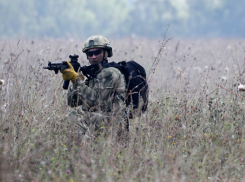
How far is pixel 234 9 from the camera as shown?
173 ft

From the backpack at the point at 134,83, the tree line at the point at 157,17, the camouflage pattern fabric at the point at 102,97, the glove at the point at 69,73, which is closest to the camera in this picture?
the glove at the point at 69,73

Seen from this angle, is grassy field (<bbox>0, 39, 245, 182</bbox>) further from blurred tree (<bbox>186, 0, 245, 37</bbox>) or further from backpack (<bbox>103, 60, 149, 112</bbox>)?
blurred tree (<bbox>186, 0, 245, 37</bbox>)

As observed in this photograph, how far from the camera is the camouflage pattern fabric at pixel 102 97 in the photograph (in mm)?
3359

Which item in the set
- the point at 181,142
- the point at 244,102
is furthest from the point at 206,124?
the point at 244,102

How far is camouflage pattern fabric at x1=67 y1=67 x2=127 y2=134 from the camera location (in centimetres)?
336

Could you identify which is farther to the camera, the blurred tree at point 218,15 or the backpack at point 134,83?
the blurred tree at point 218,15

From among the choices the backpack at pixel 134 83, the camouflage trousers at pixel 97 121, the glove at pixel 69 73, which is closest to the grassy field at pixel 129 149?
the camouflage trousers at pixel 97 121

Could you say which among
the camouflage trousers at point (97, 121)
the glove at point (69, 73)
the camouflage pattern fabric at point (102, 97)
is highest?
the glove at point (69, 73)

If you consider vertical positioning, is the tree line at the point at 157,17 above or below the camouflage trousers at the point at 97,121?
above

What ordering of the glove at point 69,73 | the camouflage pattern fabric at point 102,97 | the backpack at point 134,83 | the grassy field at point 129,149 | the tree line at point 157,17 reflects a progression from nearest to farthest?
the grassy field at point 129,149 → the glove at point 69,73 → the camouflage pattern fabric at point 102,97 → the backpack at point 134,83 → the tree line at point 157,17

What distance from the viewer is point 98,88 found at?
3424 millimetres

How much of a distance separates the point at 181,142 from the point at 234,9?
183 feet

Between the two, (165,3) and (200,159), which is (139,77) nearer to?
(200,159)

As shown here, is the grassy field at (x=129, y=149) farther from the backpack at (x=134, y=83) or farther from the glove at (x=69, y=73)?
the glove at (x=69, y=73)
